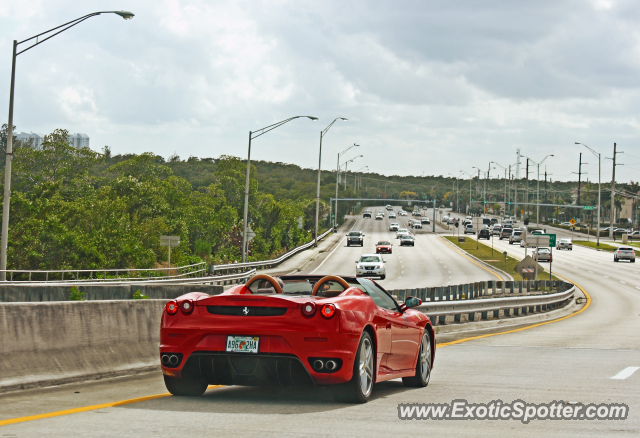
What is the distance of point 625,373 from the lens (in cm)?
1144

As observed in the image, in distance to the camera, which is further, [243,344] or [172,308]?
[172,308]

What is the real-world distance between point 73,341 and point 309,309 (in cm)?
339

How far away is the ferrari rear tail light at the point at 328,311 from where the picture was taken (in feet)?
24.0

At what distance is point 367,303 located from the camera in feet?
26.3

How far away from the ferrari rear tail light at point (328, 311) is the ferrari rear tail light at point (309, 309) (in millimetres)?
78

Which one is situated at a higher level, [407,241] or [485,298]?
[485,298]

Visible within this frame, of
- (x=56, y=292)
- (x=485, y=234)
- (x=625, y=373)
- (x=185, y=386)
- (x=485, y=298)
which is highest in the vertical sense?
(x=185, y=386)

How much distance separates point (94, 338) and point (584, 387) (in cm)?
583

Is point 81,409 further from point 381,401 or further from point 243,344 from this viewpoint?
point 381,401

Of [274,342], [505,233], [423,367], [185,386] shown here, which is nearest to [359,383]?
[274,342]

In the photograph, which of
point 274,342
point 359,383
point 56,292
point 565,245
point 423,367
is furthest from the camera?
point 565,245

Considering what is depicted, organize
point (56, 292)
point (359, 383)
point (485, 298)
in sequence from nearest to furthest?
1. point (359, 383)
2. point (56, 292)
3. point (485, 298)

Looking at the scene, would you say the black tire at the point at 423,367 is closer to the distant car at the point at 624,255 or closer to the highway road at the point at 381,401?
the highway road at the point at 381,401

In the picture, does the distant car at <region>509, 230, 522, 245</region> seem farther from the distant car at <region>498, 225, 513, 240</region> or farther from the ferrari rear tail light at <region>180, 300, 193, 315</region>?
the ferrari rear tail light at <region>180, 300, 193, 315</region>
